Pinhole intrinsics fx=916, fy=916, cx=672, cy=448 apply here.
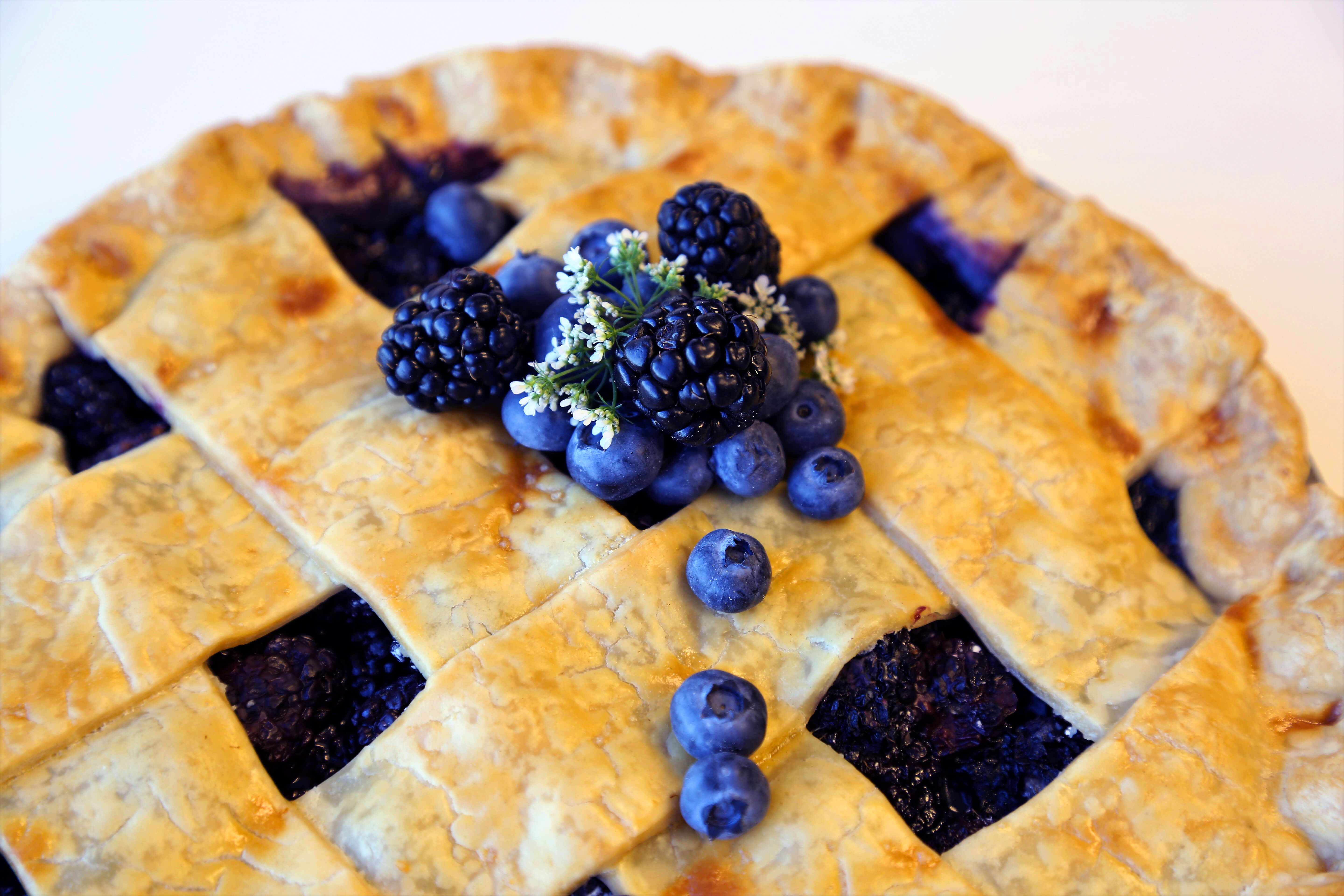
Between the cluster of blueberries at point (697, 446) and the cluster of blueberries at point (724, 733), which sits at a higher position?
the cluster of blueberries at point (697, 446)

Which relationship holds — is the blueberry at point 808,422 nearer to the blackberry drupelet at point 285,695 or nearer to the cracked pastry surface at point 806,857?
the cracked pastry surface at point 806,857

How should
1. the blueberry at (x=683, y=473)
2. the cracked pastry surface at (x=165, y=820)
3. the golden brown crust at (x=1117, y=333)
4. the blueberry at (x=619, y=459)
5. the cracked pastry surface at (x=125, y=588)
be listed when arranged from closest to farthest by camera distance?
the cracked pastry surface at (x=165, y=820) < the cracked pastry surface at (x=125, y=588) < the blueberry at (x=619, y=459) < the blueberry at (x=683, y=473) < the golden brown crust at (x=1117, y=333)

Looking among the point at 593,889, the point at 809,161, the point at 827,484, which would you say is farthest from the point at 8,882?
the point at 809,161

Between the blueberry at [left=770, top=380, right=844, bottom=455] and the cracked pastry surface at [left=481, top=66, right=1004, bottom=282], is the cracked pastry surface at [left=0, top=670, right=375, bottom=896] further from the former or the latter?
the cracked pastry surface at [left=481, top=66, right=1004, bottom=282]

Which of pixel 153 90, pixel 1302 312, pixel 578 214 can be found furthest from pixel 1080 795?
pixel 153 90

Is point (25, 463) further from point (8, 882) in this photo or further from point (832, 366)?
point (832, 366)

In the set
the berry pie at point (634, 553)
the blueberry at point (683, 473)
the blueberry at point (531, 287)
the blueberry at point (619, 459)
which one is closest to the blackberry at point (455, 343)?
the berry pie at point (634, 553)

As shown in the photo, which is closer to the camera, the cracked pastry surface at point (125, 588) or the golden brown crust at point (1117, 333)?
the cracked pastry surface at point (125, 588)
